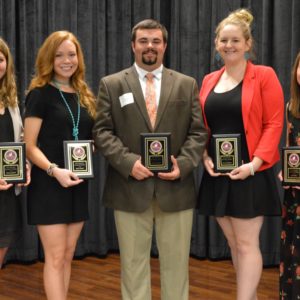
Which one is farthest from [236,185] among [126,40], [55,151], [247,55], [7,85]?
[126,40]

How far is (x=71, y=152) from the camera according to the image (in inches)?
110

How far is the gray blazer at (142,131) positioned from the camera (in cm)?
288

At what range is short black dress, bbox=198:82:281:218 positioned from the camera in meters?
2.89

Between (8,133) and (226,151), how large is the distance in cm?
118

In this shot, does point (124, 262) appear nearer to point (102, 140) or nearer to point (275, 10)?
point (102, 140)

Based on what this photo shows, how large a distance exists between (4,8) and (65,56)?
7.03ft

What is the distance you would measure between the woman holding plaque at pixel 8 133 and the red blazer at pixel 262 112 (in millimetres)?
1243

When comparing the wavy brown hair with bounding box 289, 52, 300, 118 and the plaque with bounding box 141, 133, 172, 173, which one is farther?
the wavy brown hair with bounding box 289, 52, 300, 118

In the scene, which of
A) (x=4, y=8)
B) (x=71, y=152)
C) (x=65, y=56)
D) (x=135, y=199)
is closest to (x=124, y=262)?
(x=135, y=199)

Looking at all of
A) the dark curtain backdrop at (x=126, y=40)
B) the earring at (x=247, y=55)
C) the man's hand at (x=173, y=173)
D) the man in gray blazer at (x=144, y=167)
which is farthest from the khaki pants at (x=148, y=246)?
the dark curtain backdrop at (x=126, y=40)

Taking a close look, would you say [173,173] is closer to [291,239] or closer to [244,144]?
[244,144]

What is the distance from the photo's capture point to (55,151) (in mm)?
2854

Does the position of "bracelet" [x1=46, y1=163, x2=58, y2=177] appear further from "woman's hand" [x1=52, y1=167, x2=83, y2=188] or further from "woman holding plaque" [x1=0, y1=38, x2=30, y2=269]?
"woman holding plaque" [x1=0, y1=38, x2=30, y2=269]

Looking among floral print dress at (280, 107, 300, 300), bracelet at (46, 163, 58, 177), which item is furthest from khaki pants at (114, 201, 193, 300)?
floral print dress at (280, 107, 300, 300)
